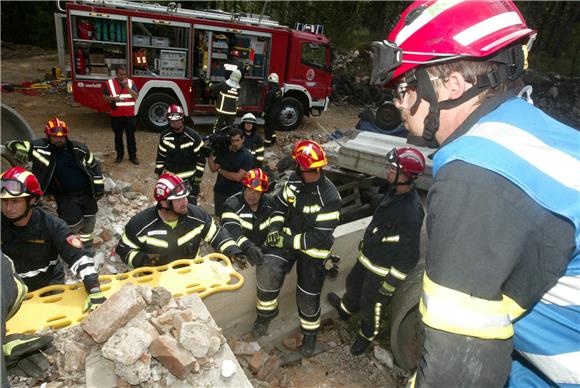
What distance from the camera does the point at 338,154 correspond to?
6641 millimetres

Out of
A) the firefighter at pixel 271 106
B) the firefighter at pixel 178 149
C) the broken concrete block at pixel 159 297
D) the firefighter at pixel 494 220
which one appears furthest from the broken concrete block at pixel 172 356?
the firefighter at pixel 271 106

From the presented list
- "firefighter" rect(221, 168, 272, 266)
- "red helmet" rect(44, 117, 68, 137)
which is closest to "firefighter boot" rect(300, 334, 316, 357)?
"firefighter" rect(221, 168, 272, 266)

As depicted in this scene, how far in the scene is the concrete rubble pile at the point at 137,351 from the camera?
2.07 metres

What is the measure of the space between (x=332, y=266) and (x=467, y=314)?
4.00 meters

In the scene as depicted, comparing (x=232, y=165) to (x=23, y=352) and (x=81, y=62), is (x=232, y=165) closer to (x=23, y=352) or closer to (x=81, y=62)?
(x=23, y=352)

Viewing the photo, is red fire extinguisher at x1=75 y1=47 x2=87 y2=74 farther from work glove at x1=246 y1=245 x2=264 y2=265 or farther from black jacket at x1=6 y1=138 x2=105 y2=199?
work glove at x1=246 y1=245 x2=264 y2=265

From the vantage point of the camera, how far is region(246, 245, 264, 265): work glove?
13.0 ft

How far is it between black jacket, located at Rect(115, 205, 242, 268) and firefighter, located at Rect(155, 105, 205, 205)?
189 centimetres

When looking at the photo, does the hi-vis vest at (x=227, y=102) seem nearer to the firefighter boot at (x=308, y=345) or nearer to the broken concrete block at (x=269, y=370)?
the firefighter boot at (x=308, y=345)

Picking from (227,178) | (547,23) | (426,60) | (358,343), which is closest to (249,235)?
(227,178)

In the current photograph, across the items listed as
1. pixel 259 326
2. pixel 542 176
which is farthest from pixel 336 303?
pixel 542 176

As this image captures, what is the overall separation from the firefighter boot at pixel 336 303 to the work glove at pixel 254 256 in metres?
1.49

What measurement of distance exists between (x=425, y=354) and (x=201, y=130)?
11004mm

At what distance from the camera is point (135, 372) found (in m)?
2.05
